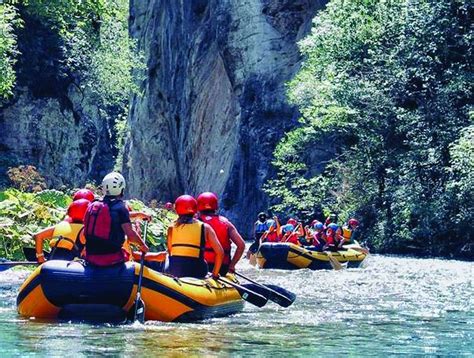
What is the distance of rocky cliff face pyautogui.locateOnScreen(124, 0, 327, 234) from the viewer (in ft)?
139

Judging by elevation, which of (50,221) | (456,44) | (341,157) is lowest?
(50,221)

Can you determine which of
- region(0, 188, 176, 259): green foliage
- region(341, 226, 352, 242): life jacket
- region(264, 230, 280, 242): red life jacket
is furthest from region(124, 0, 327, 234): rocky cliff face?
region(0, 188, 176, 259): green foliage

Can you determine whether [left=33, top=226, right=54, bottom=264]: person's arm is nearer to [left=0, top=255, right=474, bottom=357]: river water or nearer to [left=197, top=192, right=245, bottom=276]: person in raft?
[left=0, top=255, right=474, bottom=357]: river water

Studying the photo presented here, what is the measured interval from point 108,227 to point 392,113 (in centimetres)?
2047

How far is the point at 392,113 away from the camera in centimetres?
2948

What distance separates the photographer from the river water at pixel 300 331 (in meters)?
8.68

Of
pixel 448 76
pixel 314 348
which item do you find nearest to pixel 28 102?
pixel 448 76

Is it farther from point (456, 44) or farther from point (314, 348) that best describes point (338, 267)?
point (314, 348)

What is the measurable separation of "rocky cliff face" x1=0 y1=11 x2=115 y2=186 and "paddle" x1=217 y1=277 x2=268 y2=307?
73.9ft

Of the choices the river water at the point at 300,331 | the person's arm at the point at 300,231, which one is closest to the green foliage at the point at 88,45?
the person's arm at the point at 300,231

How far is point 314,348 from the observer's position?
29.4ft

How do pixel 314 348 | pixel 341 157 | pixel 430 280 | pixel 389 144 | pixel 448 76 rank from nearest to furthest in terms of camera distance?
pixel 314 348 < pixel 430 280 < pixel 448 76 < pixel 389 144 < pixel 341 157

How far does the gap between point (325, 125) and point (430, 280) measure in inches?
581

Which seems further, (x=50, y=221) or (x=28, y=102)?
(x=28, y=102)
